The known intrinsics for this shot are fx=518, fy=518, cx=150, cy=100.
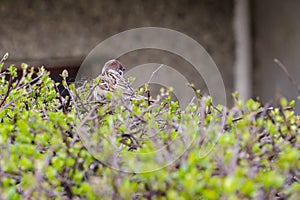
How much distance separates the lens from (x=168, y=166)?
2.42ft

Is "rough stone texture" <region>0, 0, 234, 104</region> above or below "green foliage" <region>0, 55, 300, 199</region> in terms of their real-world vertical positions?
above

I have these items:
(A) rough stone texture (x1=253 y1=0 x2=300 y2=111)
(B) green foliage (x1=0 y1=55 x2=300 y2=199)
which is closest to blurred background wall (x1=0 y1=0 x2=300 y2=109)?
(A) rough stone texture (x1=253 y1=0 x2=300 y2=111)

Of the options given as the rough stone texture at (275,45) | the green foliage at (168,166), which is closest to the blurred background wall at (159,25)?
the rough stone texture at (275,45)

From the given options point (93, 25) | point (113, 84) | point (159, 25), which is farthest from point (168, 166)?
→ point (159, 25)

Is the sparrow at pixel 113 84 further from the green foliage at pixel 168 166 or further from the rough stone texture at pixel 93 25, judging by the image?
the rough stone texture at pixel 93 25

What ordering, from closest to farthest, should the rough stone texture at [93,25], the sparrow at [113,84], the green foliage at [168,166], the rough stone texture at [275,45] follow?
the green foliage at [168,166] < the sparrow at [113,84] < the rough stone texture at [93,25] < the rough stone texture at [275,45]

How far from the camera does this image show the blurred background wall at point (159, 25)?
10.5ft

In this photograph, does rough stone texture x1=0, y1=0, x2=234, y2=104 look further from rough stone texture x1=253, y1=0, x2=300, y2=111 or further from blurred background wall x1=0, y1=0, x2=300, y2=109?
rough stone texture x1=253, y1=0, x2=300, y2=111

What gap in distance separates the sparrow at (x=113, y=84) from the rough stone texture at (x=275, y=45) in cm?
294

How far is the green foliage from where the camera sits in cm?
69

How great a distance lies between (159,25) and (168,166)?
3180mm

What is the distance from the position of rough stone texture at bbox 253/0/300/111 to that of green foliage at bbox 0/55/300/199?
3153 mm

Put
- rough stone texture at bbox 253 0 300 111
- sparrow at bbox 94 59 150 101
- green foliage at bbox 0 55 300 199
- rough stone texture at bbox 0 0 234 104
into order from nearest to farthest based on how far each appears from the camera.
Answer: green foliage at bbox 0 55 300 199, sparrow at bbox 94 59 150 101, rough stone texture at bbox 0 0 234 104, rough stone texture at bbox 253 0 300 111

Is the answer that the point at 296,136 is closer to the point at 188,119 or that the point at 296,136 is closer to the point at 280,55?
the point at 188,119
